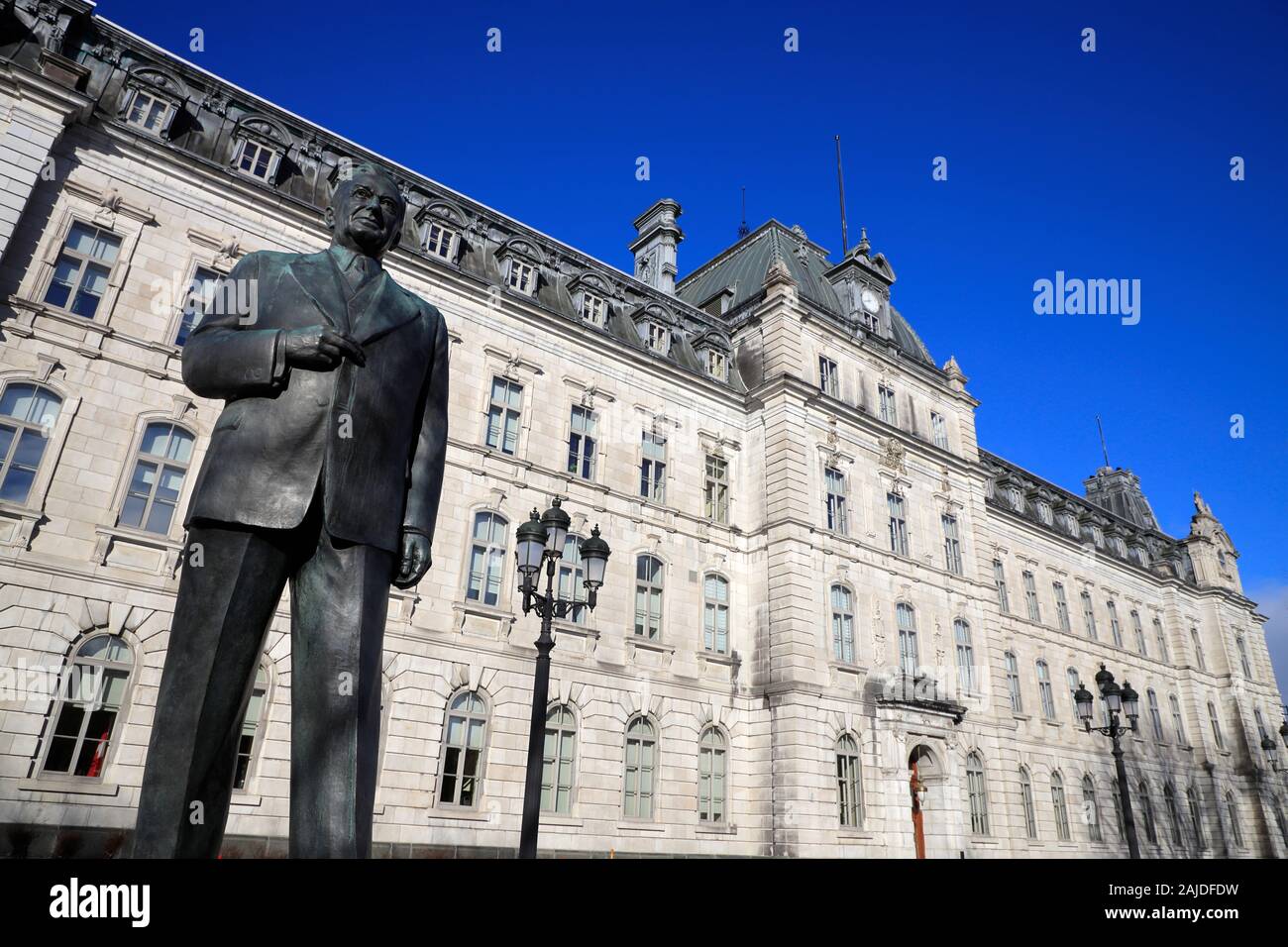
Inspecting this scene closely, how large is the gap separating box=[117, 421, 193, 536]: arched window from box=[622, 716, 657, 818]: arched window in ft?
39.7

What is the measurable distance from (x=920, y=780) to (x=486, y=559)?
54.2 ft

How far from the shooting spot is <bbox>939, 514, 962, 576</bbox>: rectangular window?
2864 centimetres

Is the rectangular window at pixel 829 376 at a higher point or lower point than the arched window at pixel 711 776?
higher

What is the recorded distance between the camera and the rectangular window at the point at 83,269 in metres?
15.2

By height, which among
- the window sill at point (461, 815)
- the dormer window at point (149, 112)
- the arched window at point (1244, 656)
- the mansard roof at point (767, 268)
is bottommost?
the window sill at point (461, 815)

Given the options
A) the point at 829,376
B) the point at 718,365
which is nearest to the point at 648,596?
the point at 718,365

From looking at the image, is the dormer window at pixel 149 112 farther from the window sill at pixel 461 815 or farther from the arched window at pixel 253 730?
the window sill at pixel 461 815

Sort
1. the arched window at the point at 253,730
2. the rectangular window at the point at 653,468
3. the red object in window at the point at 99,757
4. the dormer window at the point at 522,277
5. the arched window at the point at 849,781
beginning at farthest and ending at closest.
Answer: the rectangular window at the point at 653,468 → the dormer window at the point at 522,277 → the arched window at the point at 849,781 → the arched window at the point at 253,730 → the red object in window at the point at 99,757

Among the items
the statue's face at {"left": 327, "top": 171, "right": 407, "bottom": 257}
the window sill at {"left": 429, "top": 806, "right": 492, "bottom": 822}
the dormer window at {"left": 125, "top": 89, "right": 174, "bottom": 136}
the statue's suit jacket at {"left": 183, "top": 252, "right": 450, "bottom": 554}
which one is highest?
the dormer window at {"left": 125, "top": 89, "right": 174, "bottom": 136}

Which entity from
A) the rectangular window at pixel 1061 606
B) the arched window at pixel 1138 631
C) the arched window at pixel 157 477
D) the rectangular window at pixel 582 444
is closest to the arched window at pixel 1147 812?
the arched window at pixel 1138 631

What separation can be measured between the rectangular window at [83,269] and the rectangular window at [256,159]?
3.70 meters

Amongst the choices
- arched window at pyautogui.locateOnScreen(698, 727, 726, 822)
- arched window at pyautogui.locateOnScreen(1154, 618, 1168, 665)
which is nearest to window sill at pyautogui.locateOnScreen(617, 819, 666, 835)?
arched window at pyautogui.locateOnScreen(698, 727, 726, 822)

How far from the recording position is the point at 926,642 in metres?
26.2

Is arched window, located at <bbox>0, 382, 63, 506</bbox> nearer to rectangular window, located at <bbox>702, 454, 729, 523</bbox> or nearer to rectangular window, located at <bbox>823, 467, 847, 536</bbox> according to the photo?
rectangular window, located at <bbox>702, 454, 729, 523</bbox>
